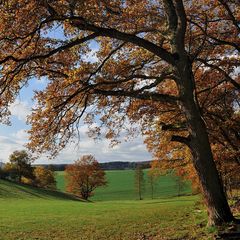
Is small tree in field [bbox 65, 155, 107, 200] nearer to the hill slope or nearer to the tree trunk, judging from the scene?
the hill slope

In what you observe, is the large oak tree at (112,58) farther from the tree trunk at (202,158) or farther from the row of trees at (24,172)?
the row of trees at (24,172)

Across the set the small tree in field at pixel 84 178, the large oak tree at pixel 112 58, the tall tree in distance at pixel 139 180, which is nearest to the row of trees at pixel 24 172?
the small tree in field at pixel 84 178

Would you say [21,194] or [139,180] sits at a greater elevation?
[139,180]

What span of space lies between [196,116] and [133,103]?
6824 millimetres

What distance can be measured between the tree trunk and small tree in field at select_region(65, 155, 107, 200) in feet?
299

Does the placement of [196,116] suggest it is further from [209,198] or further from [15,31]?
[15,31]

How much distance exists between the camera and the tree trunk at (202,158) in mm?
14328

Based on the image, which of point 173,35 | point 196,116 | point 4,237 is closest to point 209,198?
point 196,116

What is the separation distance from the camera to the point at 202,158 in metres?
14.5

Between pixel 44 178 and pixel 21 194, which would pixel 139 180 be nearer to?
pixel 44 178

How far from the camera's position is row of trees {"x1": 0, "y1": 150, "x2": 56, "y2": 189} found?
114312mm

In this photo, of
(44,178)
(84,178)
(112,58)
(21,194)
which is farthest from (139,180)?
(112,58)

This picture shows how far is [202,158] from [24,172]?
107 meters

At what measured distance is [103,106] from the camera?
19.6 metres
